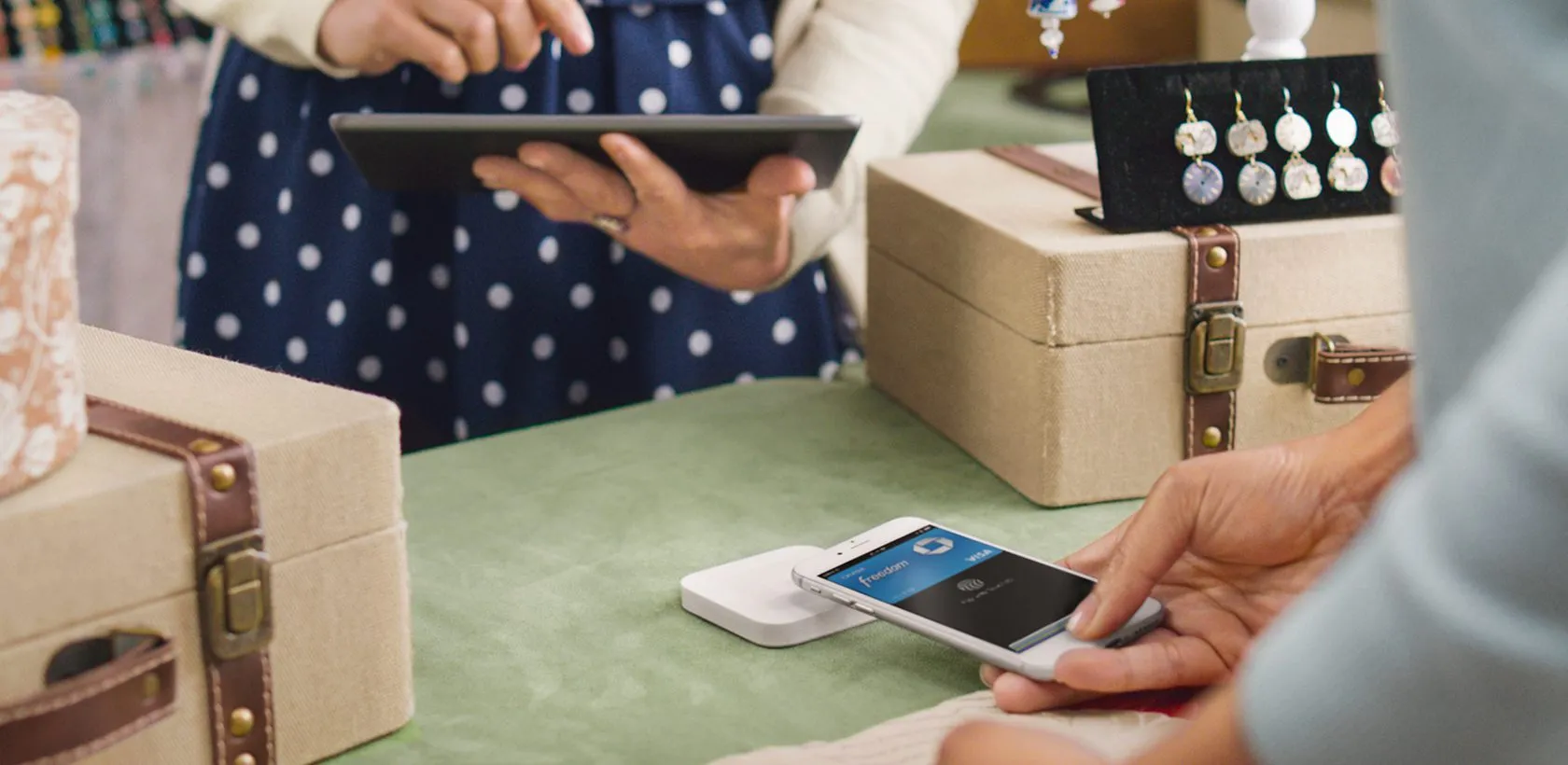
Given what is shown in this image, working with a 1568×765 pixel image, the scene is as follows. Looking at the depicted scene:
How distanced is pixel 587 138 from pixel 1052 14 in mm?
303

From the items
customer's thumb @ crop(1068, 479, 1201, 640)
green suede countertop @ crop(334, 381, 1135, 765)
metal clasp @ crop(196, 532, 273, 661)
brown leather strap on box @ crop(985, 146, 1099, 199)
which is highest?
brown leather strap on box @ crop(985, 146, 1099, 199)

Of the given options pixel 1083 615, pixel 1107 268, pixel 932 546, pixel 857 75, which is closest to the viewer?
pixel 1083 615

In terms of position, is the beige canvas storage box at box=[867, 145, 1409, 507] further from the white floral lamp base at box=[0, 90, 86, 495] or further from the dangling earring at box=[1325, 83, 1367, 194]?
the white floral lamp base at box=[0, 90, 86, 495]

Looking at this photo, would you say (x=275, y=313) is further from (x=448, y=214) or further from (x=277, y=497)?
(x=277, y=497)

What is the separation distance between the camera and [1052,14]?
1.00 m

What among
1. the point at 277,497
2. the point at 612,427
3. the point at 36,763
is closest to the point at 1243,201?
the point at 612,427

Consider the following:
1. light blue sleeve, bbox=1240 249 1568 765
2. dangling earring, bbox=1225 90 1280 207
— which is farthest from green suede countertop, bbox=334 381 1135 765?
light blue sleeve, bbox=1240 249 1568 765

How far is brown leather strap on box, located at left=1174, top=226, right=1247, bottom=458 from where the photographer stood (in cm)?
99

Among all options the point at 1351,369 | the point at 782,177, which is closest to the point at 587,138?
the point at 782,177

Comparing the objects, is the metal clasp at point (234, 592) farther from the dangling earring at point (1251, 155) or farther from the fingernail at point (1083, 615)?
the dangling earring at point (1251, 155)

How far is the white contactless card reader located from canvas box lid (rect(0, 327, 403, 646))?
0.62 feet

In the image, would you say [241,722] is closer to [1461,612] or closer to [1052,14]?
[1461,612]

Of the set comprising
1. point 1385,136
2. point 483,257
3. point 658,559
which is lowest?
point 658,559

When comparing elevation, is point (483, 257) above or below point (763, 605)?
above
